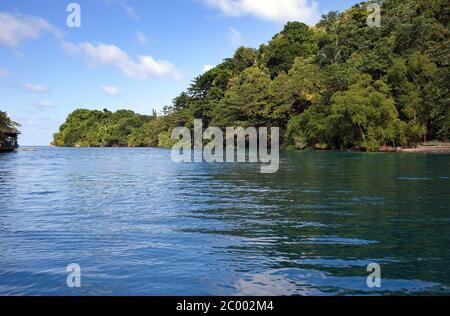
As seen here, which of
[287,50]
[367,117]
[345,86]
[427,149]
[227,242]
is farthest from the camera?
[287,50]

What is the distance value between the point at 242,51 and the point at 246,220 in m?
111

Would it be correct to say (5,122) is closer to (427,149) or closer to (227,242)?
(427,149)

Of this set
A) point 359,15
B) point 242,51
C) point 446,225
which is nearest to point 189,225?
point 446,225

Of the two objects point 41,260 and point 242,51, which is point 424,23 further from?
point 41,260

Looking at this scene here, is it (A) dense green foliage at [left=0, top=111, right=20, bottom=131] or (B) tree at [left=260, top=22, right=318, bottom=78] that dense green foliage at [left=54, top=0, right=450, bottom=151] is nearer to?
(B) tree at [left=260, top=22, right=318, bottom=78]

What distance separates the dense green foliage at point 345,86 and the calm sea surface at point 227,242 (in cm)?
4379

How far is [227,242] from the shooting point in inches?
415

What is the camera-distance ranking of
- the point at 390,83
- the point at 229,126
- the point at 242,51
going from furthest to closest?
1. the point at 242,51
2. the point at 229,126
3. the point at 390,83

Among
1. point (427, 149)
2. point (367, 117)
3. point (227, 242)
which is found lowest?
point (227, 242)

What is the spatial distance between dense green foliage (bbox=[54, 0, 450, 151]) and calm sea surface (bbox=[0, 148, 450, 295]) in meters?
43.8

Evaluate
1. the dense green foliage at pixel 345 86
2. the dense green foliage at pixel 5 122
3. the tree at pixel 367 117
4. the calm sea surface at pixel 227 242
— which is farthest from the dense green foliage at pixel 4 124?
the calm sea surface at pixel 227 242

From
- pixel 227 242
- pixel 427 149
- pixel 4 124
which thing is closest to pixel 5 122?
pixel 4 124

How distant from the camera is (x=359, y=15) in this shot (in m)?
103

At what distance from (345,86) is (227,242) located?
212ft
